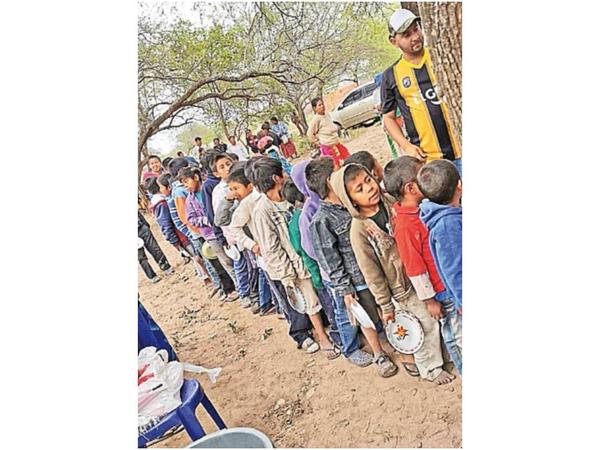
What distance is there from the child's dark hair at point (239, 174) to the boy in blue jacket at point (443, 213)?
578 millimetres

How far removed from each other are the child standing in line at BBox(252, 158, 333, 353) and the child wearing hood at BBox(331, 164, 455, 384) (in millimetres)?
203

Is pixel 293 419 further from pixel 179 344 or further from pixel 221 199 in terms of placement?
pixel 221 199

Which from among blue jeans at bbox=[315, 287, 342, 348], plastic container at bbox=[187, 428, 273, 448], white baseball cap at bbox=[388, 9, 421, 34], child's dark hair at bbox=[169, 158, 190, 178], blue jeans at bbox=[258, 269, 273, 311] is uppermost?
white baseball cap at bbox=[388, 9, 421, 34]

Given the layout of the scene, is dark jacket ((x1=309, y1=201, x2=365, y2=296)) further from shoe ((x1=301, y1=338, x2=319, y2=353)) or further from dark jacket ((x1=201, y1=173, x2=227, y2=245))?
dark jacket ((x1=201, y1=173, x2=227, y2=245))

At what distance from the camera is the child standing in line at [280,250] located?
1959mm

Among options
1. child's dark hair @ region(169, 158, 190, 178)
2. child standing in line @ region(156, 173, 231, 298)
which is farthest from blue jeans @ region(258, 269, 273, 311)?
child's dark hair @ region(169, 158, 190, 178)

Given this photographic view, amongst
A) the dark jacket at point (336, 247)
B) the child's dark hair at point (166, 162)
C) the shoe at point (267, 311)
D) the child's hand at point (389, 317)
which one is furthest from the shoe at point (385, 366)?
the child's dark hair at point (166, 162)

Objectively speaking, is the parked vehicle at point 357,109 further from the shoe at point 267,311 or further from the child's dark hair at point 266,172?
the shoe at point 267,311

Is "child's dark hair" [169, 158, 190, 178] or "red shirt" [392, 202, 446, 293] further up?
"child's dark hair" [169, 158, 190, 178]

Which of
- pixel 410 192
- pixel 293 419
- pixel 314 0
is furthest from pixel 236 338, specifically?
pixel 314 0

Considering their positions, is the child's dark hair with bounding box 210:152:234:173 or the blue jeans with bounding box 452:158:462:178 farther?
the child's dark hair with bounding box 210:152:234:173

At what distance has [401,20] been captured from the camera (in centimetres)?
180

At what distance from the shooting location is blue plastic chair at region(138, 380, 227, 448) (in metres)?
1.88

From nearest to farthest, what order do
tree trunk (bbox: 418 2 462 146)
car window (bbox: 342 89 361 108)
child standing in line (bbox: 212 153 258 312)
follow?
tree trunk (bbox: 418 2 462 146) < car window (bbox: 342 89 361 108) < child standing in line (bbox: 212 153 258 312)
